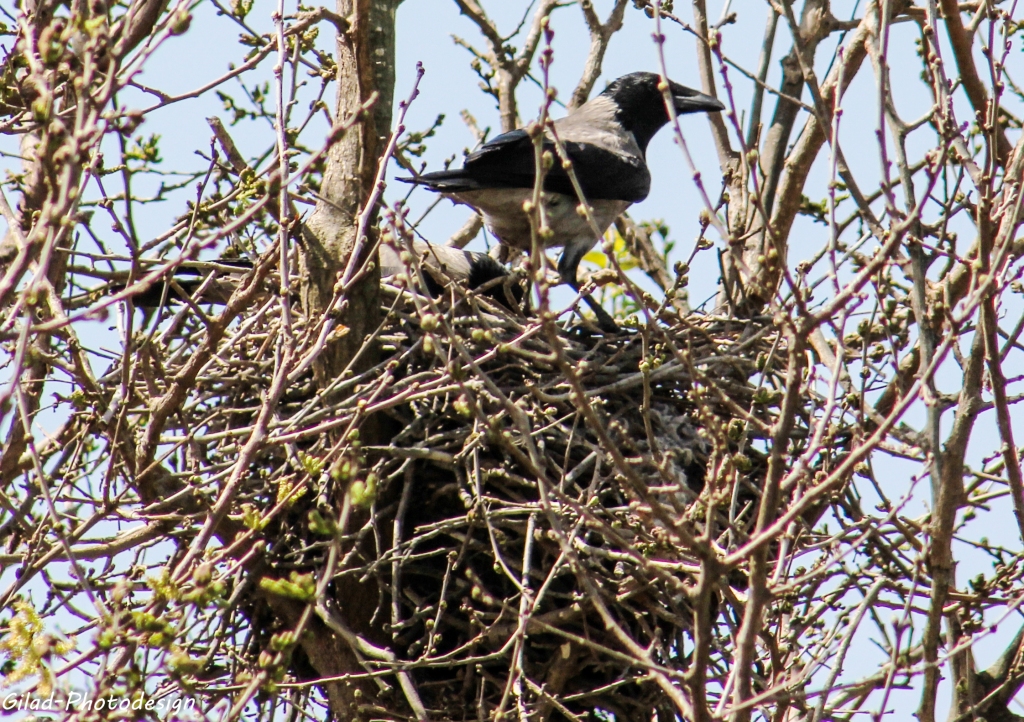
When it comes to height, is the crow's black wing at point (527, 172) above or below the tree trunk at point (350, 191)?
above

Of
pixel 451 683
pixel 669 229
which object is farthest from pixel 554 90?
pixel 669 229

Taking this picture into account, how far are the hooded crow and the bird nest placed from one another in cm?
75

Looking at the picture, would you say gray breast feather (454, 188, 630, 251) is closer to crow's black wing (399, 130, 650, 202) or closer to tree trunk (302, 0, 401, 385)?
crow's black wing (399, 130, 650, 202)

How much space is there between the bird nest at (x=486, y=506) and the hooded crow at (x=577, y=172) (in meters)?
0.75

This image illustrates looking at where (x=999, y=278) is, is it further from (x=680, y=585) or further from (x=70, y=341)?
(x=70, y=341)

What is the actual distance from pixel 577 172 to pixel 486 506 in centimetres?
253

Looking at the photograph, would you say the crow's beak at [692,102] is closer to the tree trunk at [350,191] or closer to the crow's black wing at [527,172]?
the crow's black wing at [527,172]

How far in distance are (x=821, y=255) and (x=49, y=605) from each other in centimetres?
360

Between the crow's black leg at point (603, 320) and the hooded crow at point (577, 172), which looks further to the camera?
the hooded crow at point (577, 172)

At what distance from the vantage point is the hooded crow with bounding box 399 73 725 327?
19.5 feet

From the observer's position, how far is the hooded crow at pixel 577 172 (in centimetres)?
596

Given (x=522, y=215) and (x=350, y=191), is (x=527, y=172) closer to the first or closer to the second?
(x=522, y=215)

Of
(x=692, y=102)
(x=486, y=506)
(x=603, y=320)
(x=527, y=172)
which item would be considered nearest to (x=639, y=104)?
(x=692, y=102)

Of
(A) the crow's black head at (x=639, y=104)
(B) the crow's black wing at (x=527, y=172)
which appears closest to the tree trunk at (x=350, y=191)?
(B) the crow's black wing at (x=527, y=172)
